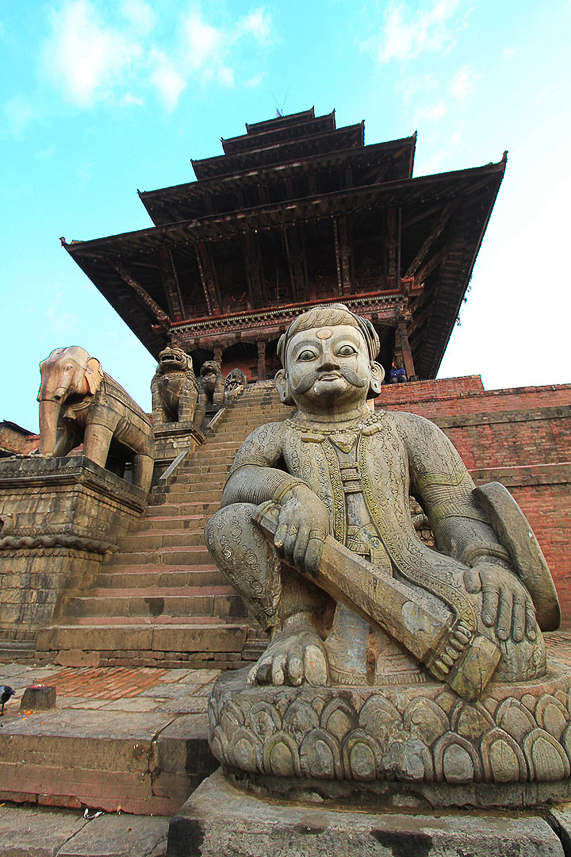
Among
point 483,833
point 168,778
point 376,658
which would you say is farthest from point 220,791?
point 483,833

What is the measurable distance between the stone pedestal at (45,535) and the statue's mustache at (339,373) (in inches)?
118

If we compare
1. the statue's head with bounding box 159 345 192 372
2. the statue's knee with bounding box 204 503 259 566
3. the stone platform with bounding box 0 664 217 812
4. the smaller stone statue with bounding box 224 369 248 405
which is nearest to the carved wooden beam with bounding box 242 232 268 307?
the smaller stone statue with bounding box 224 369 248 405

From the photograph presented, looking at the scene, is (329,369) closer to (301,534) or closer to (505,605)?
(301,534)

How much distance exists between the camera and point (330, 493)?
6.66 feet

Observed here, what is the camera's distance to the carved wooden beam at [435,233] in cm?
1446

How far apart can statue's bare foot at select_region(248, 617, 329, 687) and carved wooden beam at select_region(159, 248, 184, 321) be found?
17.1m

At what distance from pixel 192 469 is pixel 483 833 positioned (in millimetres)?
6275

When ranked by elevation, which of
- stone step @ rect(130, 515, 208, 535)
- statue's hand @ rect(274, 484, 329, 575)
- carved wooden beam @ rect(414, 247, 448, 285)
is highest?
carved wooden beam @ rect(414, 247, 448, 285)

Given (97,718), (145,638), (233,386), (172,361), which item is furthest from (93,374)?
(233,386)

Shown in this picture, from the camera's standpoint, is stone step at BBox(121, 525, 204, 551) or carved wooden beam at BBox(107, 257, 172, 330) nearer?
stone step at BBox(121, 525, 204, 551)

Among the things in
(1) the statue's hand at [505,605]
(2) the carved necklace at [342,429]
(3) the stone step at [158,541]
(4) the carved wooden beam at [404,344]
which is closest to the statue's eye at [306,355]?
(2) the carved necklace at [342,429]

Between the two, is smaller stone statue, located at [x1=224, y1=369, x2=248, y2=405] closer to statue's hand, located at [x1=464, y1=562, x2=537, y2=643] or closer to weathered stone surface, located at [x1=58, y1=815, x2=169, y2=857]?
weathered stone surface, located at [x1=58, y1=815, x2=169, y2=857]

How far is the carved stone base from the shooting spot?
1243 millimetres

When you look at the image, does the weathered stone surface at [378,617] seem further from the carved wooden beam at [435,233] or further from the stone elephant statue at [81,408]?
the carved wooden beam at [435,233]
